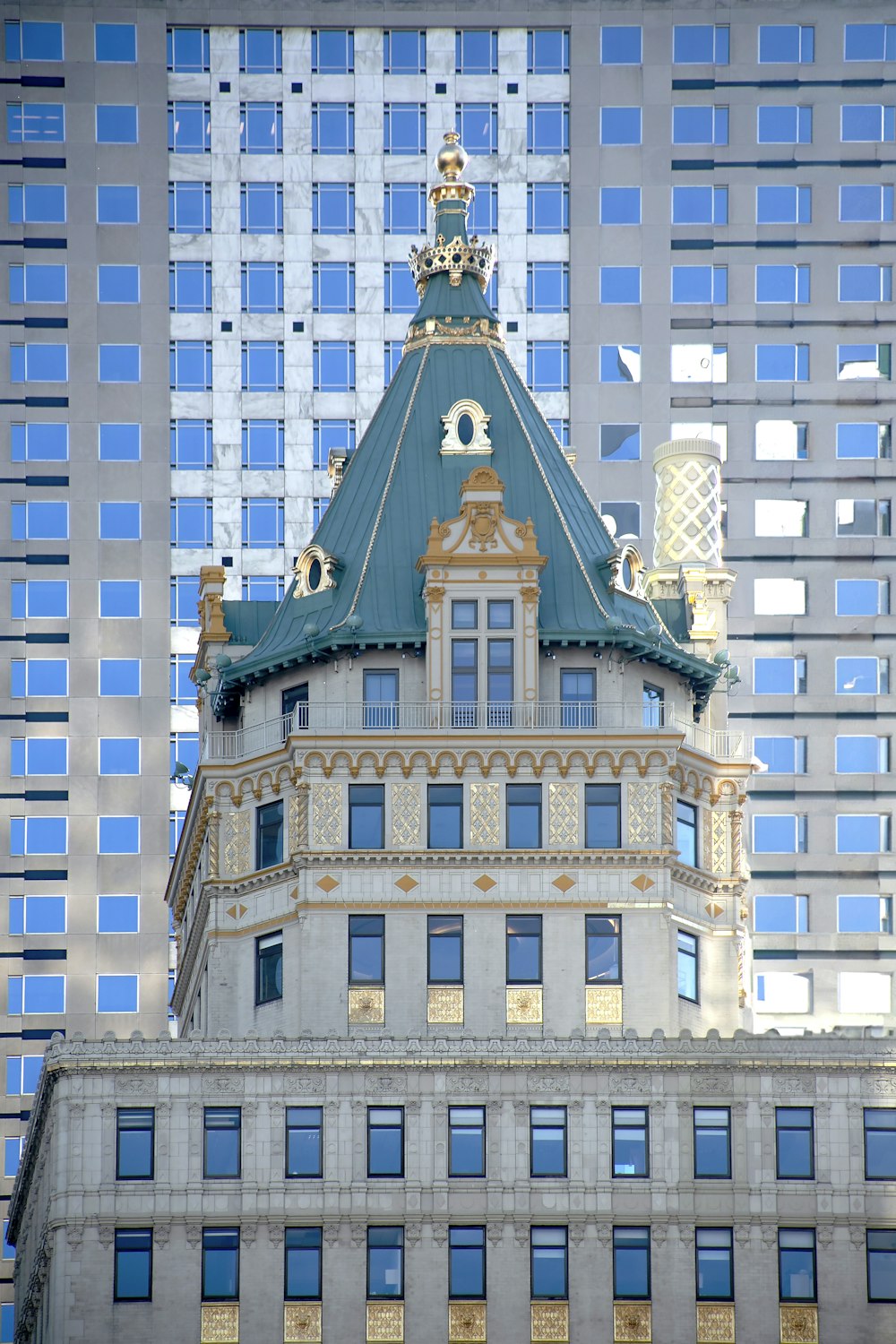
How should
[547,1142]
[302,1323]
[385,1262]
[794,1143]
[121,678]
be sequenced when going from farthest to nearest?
[121,678], [794,1143], [547,1142], [385,1262], [302,1323]

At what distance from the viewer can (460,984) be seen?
125625 mm

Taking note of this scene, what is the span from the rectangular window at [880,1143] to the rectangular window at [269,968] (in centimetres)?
1954

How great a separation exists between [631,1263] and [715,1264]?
256 cm

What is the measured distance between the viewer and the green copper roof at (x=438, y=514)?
13025 centimetres

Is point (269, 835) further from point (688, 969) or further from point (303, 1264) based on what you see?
point (303, 1264)

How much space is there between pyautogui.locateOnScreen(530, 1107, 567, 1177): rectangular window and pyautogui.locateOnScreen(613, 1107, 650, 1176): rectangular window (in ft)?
5.12

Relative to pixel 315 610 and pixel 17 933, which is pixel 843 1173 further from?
pixel 17 933

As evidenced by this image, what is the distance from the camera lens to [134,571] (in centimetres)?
19938

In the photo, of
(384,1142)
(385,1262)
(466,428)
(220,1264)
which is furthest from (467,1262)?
(466,428)

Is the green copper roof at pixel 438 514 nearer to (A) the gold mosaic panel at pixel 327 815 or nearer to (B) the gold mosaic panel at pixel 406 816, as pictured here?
(A) the gold mosaic panel at pixel 327 815

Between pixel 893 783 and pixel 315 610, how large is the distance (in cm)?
6865

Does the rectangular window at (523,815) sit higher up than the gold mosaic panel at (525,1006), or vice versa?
the rectangular window at (523,815)

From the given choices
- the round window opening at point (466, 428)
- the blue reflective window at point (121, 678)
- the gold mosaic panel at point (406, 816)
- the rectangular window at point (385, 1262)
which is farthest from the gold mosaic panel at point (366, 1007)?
the blue reflective window at point (121, 678)

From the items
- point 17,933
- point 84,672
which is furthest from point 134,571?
point 17,933
